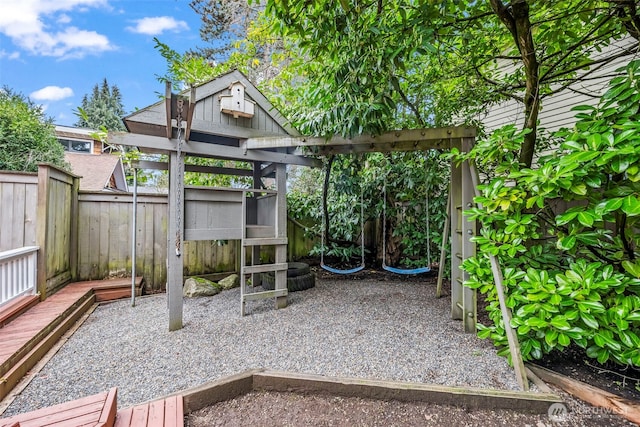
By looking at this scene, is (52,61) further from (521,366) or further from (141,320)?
(521,366)

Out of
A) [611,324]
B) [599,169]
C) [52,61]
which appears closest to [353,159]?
[599,169]

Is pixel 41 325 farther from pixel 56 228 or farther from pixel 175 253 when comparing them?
pixel 56 228

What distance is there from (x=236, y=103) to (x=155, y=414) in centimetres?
278

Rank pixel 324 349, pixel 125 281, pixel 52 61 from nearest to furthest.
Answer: pixel 324 349
pixel 125 281
pixel 52 61

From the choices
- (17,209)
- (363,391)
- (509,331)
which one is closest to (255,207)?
(17,209)

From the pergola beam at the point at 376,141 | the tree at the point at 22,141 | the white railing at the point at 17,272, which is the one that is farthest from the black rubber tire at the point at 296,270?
the tree at the point at 22,141

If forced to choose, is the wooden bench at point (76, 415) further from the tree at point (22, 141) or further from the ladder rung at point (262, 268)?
the tree at point (22, 141)

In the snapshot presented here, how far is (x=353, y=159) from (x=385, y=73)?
6.89 feet

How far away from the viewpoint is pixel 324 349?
2307mm

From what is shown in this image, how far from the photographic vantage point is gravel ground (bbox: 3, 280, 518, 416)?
6.11ft

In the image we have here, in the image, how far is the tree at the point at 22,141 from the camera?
212 inches

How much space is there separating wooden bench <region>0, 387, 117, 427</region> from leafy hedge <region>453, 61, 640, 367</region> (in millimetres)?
2471

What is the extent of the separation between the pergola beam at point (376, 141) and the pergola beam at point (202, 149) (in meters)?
0.11

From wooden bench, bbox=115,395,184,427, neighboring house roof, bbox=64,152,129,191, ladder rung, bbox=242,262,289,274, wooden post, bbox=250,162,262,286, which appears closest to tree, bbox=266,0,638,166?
wooden post, bbox=250,162,262,286
